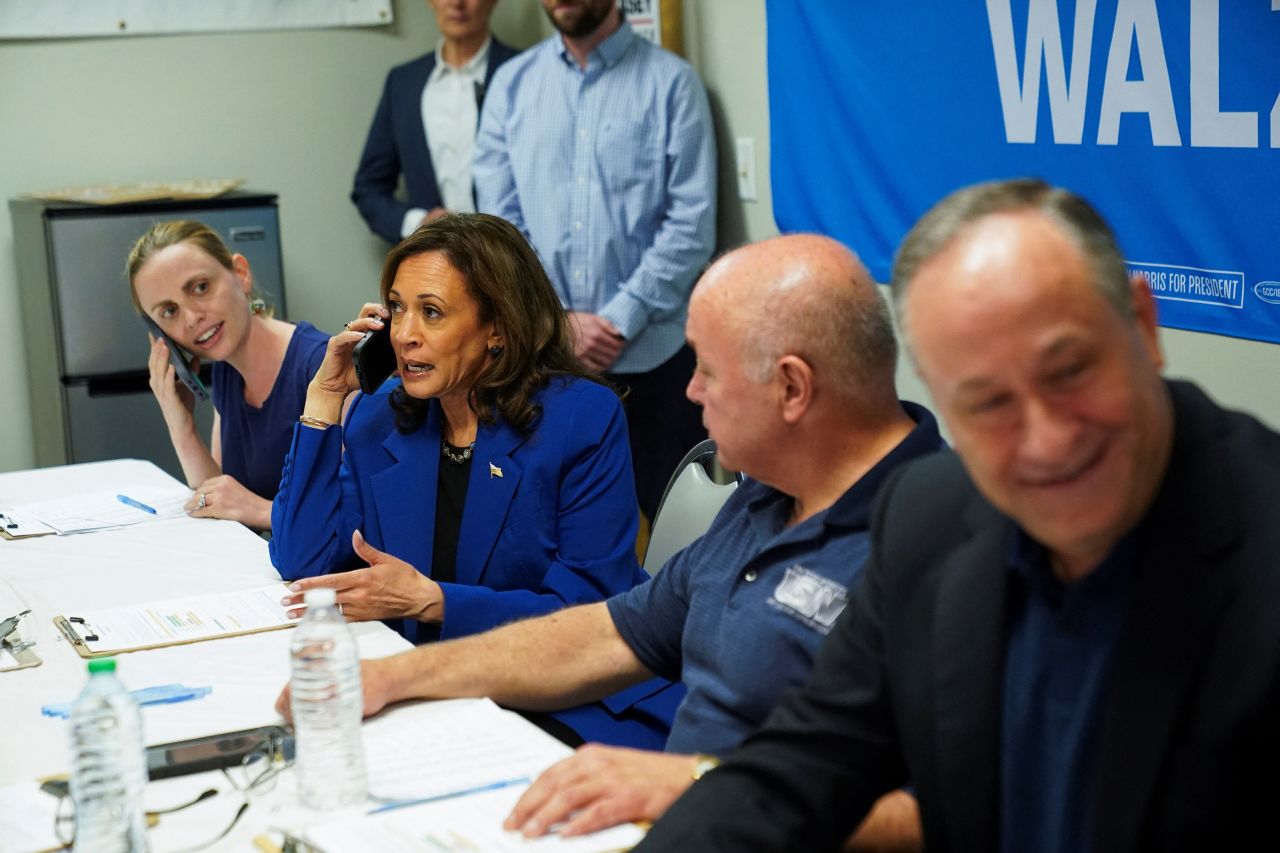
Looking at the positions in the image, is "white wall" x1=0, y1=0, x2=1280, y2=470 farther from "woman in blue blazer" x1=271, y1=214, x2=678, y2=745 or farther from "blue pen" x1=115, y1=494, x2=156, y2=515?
"woman in blue blazer" x1=271, y1=214, x2=678, y2=745

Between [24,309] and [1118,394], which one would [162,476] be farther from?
[1118,394]

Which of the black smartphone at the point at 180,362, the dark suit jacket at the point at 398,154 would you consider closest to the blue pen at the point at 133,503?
the black smartphone at the point at 180,362

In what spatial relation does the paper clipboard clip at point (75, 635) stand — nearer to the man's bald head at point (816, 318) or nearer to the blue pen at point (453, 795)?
the blue pen at point (453, 795)

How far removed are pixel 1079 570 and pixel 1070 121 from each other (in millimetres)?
2016

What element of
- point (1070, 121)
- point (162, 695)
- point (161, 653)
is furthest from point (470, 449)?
point (1070, 121)

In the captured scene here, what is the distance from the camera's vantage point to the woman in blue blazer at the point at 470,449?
102 inches

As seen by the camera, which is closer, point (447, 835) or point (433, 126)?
point (447, 835)

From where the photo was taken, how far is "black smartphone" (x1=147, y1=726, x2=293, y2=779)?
5.69 feet

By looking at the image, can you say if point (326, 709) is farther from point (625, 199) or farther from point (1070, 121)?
point (625, 199)

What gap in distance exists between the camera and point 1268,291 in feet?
8.63

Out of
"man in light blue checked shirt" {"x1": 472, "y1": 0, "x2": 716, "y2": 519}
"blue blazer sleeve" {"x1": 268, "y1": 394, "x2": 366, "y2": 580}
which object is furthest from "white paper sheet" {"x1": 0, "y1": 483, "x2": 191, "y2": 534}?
"man in light blue checked shirt" {"x1": 472, "y1": 0, "x2": 716, "y2": 519}

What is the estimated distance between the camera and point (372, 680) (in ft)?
6.20

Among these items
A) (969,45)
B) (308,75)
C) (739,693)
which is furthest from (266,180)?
(739,693)

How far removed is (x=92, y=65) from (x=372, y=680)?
→ 4.05 metres
